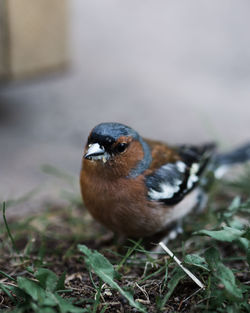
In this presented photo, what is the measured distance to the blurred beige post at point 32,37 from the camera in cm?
597

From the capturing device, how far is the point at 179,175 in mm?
3729

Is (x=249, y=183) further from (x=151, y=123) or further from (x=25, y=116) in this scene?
(x=25, y=116)

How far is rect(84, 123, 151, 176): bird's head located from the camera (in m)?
3.07

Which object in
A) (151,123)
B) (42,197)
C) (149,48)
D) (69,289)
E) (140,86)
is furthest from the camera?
(149,48)

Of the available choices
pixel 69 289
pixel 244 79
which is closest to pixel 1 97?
pixel 244 79

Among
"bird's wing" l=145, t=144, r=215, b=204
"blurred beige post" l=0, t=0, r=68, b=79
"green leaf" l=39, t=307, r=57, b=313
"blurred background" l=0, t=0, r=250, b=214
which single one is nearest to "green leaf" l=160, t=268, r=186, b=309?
"green leaf" l=39, t=307, r=57, b=313

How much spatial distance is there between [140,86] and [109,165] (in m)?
5.70

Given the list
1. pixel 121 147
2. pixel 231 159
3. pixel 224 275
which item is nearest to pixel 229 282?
pixel 224 275

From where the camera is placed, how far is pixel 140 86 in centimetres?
875

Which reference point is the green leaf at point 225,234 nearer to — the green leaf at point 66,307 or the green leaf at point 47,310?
the green leaf at point 66,307

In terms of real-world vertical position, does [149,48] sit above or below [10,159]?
Answer: above

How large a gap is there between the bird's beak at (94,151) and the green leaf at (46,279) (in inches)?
31.7

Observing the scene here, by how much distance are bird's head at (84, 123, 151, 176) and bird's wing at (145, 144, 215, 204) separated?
7.9 inches

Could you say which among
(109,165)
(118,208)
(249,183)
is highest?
(109,165)
